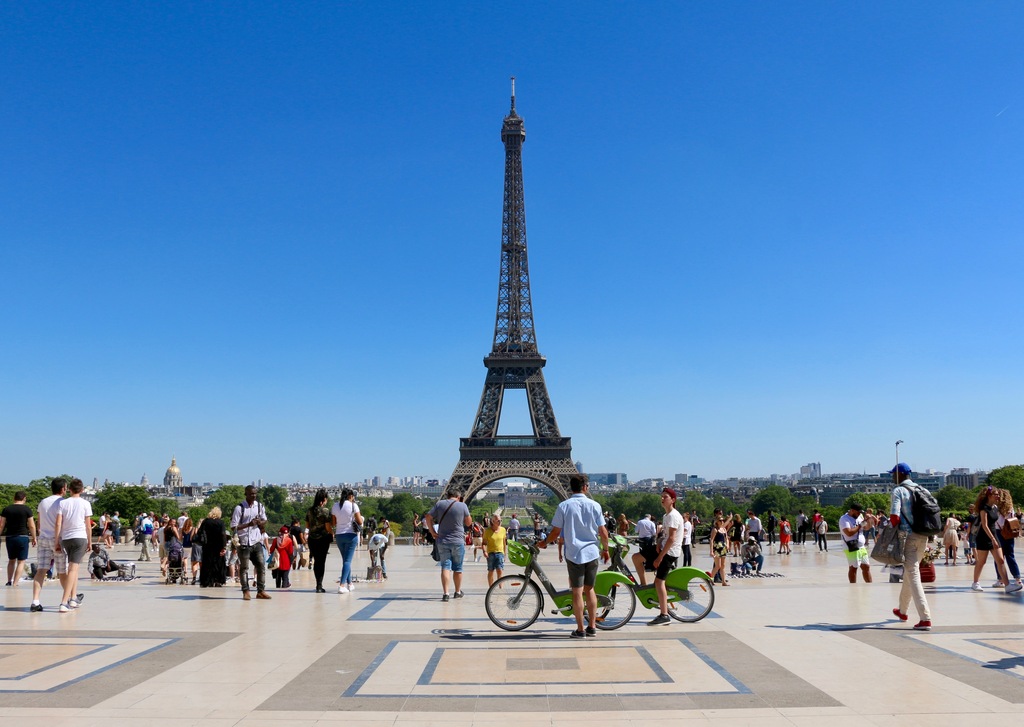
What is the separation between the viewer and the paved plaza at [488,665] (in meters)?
6.76

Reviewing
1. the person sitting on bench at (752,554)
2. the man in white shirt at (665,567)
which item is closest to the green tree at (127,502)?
the person sitting on bench at (752,554)

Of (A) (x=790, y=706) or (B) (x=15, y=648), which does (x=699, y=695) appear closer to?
(A) (x=790, y=706)

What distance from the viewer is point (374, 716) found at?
6660 millimetres

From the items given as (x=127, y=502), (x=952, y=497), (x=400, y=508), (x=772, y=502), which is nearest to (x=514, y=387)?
(x=127, y=502)

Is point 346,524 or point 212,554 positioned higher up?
point 346,524

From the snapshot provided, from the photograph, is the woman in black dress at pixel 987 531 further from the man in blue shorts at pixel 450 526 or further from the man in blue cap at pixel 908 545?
the man in blue shorts at pixel 450 526

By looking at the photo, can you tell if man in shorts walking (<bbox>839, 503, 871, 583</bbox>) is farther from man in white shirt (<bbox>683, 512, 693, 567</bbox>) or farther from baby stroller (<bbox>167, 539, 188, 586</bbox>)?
baby stroller (<bbox>167, 539, 188, 586</bbox>)

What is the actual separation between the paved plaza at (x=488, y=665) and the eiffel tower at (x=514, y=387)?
6304 centimetres

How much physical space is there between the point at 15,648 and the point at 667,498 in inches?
331

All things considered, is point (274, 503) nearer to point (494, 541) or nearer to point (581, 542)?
point (494, 541)

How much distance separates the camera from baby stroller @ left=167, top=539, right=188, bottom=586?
17.6m

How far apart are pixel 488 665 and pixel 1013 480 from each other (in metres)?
100

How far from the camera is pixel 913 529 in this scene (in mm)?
10492

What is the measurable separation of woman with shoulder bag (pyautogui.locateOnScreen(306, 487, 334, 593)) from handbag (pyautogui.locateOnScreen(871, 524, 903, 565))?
9510 millimetres
